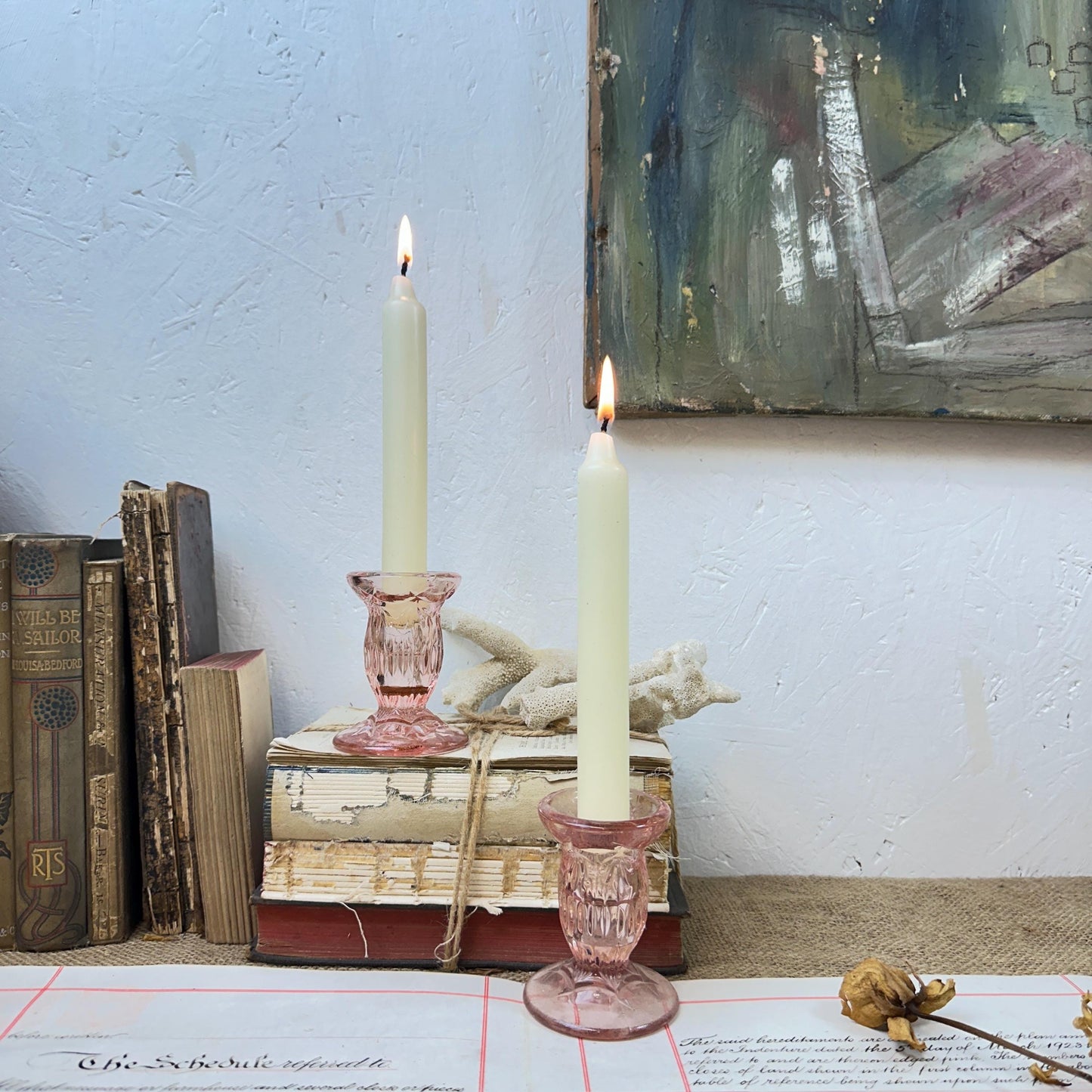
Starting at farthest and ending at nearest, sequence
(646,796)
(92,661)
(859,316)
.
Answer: (859,316), (92,661), (646,796)

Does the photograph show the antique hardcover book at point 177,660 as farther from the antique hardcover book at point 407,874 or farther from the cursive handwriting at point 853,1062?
the cursive handwriting at point 853,1062

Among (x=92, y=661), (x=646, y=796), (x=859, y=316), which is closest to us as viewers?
(x=646, y=796)

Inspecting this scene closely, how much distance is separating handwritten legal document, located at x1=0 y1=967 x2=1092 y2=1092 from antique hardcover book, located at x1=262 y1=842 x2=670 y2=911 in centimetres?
4

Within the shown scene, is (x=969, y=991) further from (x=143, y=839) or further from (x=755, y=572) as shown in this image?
(x=143, y=839)

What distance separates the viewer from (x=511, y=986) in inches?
18.8

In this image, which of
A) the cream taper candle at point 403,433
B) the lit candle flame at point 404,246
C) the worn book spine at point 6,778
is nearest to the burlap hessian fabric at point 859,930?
the worn book spine at point 6,778

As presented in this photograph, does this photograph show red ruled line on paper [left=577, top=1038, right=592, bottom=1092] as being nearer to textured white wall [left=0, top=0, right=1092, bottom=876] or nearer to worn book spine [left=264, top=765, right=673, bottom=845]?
worn book spine [left=264, top=765, right=673, bottom=845]

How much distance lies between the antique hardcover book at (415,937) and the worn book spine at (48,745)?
134 mm

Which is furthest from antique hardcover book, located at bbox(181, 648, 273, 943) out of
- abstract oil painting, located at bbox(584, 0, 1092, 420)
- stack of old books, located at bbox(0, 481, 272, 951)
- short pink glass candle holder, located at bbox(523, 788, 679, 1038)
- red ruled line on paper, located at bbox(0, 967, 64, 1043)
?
abstract oil painting, located at bbox(584, 0, 1092, 420)

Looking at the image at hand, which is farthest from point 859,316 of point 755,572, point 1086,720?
point 1086,720

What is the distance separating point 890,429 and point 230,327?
0.53m

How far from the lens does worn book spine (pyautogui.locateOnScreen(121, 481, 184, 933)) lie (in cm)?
57

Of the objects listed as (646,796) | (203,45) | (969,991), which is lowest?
(969,991)

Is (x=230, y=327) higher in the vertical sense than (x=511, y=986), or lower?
higher
